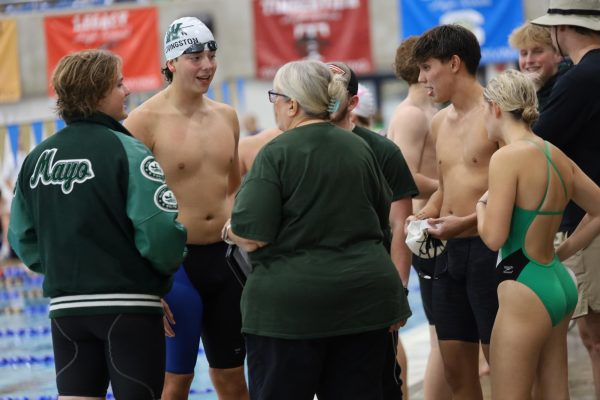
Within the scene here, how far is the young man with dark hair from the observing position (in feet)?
15.4

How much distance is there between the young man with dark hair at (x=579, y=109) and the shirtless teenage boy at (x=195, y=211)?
160 centimetres

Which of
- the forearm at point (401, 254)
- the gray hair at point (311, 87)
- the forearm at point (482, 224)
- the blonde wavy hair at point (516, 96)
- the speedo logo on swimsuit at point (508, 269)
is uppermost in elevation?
the gray hair at point (311, 87)

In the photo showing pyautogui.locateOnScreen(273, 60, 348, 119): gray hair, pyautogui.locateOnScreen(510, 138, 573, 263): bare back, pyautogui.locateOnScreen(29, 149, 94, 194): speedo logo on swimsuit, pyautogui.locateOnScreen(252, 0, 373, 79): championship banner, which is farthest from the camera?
pyautogui.locateOnScreen(252, 0, 373, 79): championship banner

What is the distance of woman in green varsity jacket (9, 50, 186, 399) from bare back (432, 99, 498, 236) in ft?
4.77

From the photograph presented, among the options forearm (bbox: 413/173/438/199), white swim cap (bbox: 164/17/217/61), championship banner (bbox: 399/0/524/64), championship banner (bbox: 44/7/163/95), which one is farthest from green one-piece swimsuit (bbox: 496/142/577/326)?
championship banner (bbox: 44/7/163/95)

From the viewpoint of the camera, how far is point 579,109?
470 centimetres

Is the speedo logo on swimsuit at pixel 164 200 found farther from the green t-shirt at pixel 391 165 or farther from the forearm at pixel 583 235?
the forearm at pixel 583 235

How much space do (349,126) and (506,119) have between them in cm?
72

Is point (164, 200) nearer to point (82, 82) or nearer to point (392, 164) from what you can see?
point (82, 82)

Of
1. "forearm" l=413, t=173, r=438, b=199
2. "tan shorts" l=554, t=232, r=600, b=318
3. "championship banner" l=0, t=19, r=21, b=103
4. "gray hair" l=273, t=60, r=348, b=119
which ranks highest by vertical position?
"gray hair" l=273, t=60, r=348, b=119

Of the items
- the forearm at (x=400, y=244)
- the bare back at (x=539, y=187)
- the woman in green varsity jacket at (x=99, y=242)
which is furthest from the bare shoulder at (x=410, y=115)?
the woman in green varsity jacket at (x=99, y=242)

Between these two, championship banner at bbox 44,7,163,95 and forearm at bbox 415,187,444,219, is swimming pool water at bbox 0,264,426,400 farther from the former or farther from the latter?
championship banner at bbox 44,7,163,95

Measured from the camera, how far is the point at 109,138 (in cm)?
397

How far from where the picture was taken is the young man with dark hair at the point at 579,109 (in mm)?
4699
